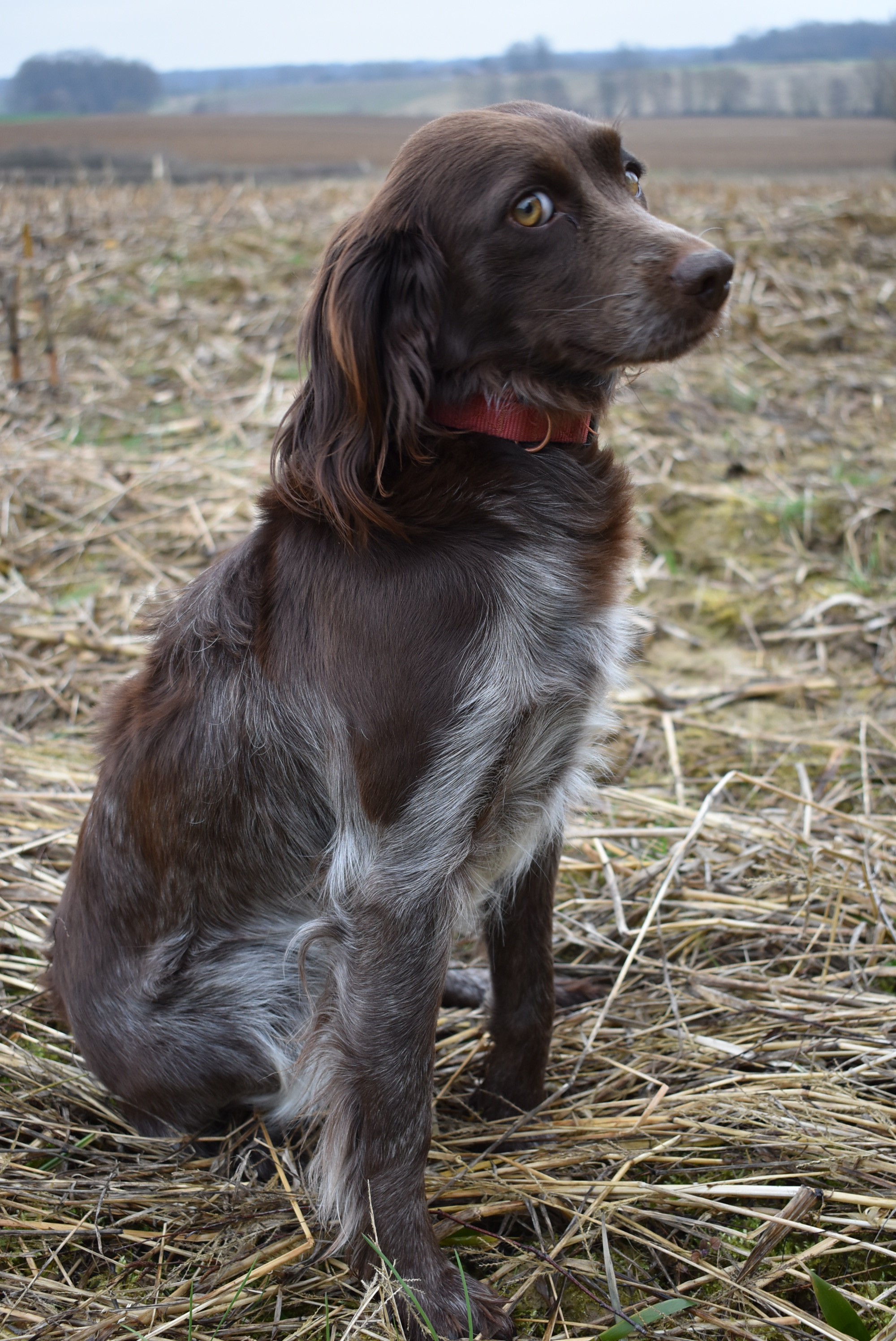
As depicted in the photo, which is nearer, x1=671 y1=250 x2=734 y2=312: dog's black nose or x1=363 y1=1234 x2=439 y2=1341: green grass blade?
x1=363 y1=1234 x2=439 y2=1341: green grass blade

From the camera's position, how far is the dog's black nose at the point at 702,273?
2076mm

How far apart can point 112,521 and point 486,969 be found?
141 inches

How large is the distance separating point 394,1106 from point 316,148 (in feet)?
82.4

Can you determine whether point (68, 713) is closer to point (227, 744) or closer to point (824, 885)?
point (227, 744)

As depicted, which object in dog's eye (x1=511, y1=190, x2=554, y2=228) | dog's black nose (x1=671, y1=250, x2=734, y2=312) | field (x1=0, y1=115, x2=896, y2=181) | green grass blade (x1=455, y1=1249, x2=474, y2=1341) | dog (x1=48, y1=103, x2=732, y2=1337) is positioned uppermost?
field (x1=0, y1=115, x2=896, y2=181)

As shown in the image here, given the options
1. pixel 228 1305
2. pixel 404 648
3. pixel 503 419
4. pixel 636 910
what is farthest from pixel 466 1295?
pixel 503 419

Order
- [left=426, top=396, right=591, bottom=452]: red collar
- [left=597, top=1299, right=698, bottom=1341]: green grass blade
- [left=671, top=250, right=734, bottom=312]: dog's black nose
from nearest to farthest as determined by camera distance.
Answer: [left=597, top=1299, right=698, bottom=1341]: green grass blade
[left=671, top=250, right=734, bottom=312]: dog's black nose
[left=426, top=396, right=591, bottom=452]: red collar

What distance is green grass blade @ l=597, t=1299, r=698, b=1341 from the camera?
1929 millimetres

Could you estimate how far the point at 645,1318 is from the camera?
6.45 ft

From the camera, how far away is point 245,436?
21.6ft

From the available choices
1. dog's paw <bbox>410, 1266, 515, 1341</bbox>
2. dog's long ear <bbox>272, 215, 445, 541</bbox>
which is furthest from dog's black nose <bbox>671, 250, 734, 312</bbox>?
dog's paw <bbox>410, 1266, 515, 1341</bbox>

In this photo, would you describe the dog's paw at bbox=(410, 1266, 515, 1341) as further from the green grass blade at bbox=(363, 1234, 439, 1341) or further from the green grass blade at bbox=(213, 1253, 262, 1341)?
the green grass blade at bbox=(213, 1253, 262, 1341)

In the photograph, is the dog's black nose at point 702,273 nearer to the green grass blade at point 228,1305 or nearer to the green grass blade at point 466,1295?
the green grass blade at point 466,1295

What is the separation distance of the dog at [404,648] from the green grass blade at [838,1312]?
0.63 meters
